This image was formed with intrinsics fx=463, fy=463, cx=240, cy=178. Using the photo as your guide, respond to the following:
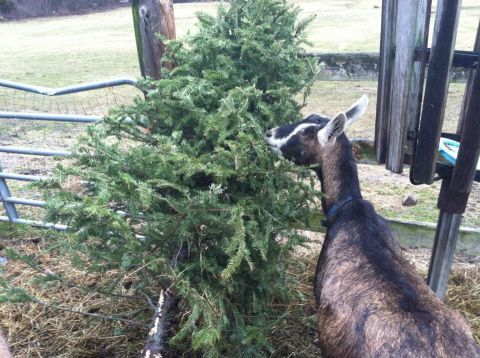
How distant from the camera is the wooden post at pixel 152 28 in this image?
13.3 feet

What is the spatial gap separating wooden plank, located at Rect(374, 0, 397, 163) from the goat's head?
0.96 feet

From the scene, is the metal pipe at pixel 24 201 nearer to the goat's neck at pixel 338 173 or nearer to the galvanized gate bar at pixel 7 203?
the galvanized gate bar at pixel 7 203

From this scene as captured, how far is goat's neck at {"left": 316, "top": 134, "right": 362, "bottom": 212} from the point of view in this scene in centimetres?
351

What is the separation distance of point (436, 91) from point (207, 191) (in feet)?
4.77

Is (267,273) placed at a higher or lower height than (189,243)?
lower

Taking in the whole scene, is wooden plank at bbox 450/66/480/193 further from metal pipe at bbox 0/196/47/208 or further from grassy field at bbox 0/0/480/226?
metal pipe at bbox 0/196/47/208

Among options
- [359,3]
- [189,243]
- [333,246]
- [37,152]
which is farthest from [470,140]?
[359,3]

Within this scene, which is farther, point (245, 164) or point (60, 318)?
point (60, 318)

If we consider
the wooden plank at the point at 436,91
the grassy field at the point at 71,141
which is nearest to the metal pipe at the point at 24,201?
the grassy field at the point at 71,141

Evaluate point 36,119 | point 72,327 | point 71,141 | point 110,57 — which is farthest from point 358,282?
point 110,57

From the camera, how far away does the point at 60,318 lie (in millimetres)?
3973

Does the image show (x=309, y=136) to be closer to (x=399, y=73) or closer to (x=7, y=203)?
(x=399, y=73)

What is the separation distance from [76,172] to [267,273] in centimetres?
133

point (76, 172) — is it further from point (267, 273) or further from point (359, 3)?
point (359, 3)
